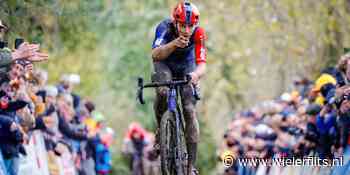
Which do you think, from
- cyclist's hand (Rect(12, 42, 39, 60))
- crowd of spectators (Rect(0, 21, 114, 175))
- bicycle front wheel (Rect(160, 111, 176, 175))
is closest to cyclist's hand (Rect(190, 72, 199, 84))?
bicycle front wheel (Rect(160, 111, 176, 175))

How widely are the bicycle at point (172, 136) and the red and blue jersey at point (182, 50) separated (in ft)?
1.68

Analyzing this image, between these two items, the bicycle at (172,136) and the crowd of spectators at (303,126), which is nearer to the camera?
the bicycle at (172,136)

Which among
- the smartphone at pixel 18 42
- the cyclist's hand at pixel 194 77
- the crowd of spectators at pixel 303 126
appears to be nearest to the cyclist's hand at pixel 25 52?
the smartphone at pixel 18 42

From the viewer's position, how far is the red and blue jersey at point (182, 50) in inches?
562

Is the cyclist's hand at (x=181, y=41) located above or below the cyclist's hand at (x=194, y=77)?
above

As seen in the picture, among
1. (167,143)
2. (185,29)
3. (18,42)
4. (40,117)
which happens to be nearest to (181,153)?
(167,143)

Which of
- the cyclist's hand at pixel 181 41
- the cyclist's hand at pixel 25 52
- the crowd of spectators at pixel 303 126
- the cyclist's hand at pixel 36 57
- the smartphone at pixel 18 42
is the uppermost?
the smartphone at pixel 18 42

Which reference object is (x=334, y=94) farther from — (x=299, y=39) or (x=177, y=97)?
(x=299, y=39)

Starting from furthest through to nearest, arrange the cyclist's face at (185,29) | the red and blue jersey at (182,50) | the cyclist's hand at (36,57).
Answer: the red and blue jersey at (182,50), the cyclist's face at (185,29), the cyclist's hand at (36,57)

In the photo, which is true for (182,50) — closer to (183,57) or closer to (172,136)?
(183,57)

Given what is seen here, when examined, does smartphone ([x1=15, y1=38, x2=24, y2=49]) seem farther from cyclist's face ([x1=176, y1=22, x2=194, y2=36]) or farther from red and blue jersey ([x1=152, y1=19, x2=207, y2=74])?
cyclist's face ([x1=176, y1=22, x2=194, y2=36])

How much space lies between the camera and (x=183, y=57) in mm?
14562

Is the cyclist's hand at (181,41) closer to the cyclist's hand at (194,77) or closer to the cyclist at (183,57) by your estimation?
the cyclist at (183,57)

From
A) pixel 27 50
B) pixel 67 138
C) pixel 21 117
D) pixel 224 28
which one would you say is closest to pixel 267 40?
pixel 224 28
